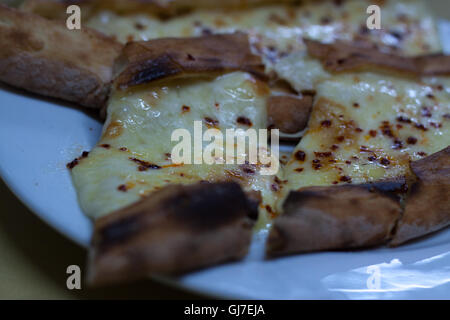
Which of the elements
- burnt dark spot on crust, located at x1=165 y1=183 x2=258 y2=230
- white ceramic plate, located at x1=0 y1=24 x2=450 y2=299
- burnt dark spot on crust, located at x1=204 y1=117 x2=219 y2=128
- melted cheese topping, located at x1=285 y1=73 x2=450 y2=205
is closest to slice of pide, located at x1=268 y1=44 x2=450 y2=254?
melted cheese topping, located at x1=285 y1=73 x2=450 y2=205

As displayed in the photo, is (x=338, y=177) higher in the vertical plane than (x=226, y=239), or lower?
higher

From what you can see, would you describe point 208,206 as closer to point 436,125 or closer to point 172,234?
point 172,234

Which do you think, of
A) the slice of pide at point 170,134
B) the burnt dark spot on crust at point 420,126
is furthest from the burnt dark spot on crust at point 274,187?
the burnt dark spot on crust at point 420,126

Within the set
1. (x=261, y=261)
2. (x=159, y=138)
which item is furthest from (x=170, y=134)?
(x=261, y=261)

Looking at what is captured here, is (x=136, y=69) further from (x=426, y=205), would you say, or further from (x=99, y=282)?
(x=426, y=205)

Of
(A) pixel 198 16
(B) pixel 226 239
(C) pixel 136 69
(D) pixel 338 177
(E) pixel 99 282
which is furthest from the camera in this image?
(A) pixel 198 16

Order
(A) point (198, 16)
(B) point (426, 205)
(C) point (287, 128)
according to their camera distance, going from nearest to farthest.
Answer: (B) point (426, 205) < (C) point (287, 128) < (A) point (198, 16)

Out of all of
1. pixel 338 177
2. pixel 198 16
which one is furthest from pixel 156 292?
pixel 198 16
